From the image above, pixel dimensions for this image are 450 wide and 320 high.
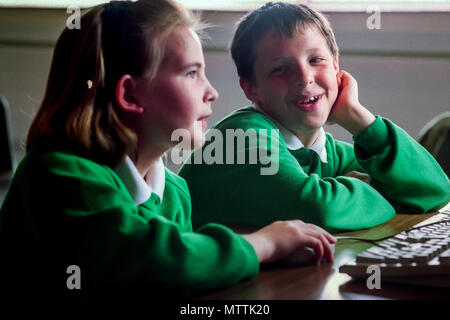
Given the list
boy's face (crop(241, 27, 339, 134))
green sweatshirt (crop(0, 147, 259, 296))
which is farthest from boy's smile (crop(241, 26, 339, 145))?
green sweatshirt (crop(0, 147, 259, 296))

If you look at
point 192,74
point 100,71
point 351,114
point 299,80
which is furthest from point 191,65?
point 351,114

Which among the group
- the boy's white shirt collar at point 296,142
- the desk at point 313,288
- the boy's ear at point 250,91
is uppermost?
the boy's ear at point 250,91

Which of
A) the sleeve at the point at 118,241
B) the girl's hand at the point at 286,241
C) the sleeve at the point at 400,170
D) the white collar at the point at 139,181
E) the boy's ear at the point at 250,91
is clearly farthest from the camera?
the boy's ear at the point at 250,91

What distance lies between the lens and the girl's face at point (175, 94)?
3.18ft

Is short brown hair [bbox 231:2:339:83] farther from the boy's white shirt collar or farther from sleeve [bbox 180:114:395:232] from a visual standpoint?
sleeve [bbox 180:114:395:232]

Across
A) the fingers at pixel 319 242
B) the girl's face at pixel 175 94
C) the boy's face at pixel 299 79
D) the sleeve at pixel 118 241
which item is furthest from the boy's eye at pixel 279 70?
the sleeve at pixel 118 241

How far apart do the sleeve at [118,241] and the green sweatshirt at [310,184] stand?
39 centimetres

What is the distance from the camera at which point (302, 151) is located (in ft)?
4.59

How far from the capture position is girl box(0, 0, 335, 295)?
724mm

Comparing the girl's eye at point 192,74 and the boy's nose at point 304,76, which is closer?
the girl's eye at point 192,74

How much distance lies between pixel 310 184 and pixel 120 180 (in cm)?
42

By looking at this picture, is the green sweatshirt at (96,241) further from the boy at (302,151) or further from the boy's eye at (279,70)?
the boy's eye at (279,70)

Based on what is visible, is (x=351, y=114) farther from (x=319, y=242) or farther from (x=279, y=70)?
(x=319, y=242)

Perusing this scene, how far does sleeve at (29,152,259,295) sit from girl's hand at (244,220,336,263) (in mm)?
34
